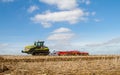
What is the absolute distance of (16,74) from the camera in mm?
12188

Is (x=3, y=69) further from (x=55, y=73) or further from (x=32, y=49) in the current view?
(x=32, y=49)

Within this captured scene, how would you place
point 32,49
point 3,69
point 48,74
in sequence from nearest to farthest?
point 48,74 → point 3,69 → point 32,49

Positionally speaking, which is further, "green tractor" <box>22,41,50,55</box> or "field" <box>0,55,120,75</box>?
"green tractor" <box>22,41,50,55</box>

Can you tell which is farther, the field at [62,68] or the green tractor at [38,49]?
the green tractor at [38,49]

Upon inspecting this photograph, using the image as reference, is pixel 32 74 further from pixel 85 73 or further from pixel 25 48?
pixel 25 48

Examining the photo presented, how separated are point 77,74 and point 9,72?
2920 mm

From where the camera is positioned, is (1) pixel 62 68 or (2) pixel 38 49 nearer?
(1) pixel 62 68

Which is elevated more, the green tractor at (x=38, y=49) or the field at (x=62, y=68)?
the green tractor at (x=38, y=49)

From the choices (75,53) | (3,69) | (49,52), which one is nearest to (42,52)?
(49,52)

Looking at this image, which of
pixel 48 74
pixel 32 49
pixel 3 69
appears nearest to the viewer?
pixel 48 74

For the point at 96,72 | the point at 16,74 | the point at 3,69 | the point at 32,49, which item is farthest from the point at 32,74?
the point at 32,49

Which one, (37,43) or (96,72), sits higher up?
(37,43)

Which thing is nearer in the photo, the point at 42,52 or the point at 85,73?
the point at 85,73

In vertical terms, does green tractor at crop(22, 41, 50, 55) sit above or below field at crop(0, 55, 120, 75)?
above
